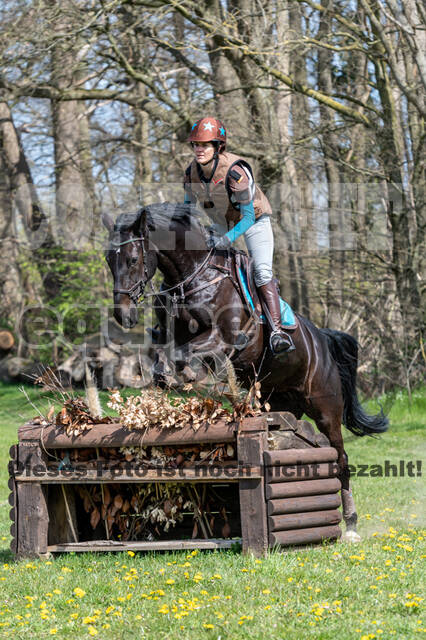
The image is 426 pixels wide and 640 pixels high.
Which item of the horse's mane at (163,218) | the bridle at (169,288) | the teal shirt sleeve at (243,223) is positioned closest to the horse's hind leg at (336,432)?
the bridle at (169,288)

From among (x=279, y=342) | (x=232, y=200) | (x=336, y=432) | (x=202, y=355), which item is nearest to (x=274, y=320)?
(x=279, y=342)

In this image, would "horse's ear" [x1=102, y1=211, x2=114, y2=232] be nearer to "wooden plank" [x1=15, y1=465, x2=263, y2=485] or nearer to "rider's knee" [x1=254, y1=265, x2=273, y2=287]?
"rider's knee" [x1=254, y1=265, x2=273, y2=287]

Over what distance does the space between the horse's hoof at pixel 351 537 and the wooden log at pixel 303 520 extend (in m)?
0.75

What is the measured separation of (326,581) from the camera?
4.06 metres

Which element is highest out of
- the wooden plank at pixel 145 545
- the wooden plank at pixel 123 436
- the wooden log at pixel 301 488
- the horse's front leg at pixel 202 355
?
the horse's front leg at pixel 202 355

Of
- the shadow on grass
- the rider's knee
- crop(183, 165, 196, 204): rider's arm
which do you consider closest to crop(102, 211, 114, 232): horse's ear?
crop(183, 165, 196, 204): rider's arm

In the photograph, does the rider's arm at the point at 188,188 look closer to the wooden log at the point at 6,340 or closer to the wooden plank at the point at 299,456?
the wooden plank at the point at 299,456

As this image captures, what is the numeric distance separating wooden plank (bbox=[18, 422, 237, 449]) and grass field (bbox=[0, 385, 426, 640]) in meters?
0.69

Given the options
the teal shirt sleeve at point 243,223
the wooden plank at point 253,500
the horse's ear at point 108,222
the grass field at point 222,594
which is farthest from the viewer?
the teal shirt sleeve at point 243,223

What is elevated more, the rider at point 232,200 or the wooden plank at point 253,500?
the rider at point 232,200

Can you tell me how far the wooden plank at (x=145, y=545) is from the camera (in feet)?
15.5

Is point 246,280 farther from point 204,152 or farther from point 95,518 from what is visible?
point 95,518

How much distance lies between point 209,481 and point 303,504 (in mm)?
603

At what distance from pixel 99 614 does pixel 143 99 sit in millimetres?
11708
